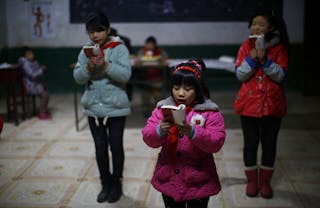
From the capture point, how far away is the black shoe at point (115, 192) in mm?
3634

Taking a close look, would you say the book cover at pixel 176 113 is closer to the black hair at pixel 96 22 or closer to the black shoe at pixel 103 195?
the black hair at pixel 96 22

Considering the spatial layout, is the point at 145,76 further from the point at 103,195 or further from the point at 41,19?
the point at 103,195

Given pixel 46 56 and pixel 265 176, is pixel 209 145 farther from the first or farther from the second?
pixel 46 56

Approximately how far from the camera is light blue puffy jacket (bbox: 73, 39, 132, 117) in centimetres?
338

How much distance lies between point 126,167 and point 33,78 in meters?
2.68

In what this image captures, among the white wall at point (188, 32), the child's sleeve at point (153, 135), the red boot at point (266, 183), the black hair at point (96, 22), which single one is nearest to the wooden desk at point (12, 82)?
the white wall at point (188, 32)

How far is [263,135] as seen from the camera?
3609 mm

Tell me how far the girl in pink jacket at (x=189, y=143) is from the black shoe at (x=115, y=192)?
4.13 feet

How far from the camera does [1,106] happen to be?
6.33 m

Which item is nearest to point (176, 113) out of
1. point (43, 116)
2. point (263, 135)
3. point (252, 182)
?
point (263, 135)

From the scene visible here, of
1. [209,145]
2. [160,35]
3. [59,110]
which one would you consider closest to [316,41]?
[160,35]

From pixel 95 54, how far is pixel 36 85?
12.0 ft

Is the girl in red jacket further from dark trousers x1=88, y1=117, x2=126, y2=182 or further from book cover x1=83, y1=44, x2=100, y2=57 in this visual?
book cover x1=83, y1=44, x2=100, y2=57

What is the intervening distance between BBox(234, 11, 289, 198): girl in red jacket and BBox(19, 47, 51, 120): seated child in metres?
3.79
